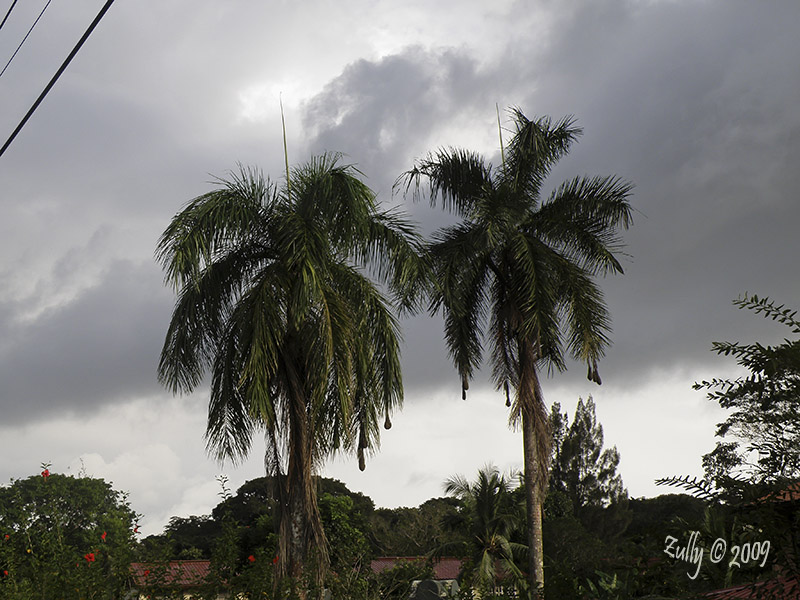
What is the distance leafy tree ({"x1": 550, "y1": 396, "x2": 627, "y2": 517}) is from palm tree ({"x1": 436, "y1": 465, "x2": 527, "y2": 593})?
1471 centimetres

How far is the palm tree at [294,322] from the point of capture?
11.0 meters

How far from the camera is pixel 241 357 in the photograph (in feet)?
37.3

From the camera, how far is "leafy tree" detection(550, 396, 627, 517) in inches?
1877

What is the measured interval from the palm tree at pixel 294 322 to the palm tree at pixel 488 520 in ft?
65.2

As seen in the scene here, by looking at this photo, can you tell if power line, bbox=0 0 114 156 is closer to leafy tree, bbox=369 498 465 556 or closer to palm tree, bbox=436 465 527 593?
palm tree, bbox=436 465 527 593

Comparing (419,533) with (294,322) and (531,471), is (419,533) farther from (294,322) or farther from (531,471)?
(294,322)

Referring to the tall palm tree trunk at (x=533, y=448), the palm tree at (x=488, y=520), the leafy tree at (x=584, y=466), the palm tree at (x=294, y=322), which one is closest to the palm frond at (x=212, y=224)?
the palm tree at (x=294, y=322)

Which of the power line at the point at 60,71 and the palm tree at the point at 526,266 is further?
the palm tree at the point at 526,266

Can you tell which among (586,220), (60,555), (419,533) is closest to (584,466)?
(419,533)

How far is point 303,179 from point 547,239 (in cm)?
855

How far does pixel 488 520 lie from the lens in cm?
3184

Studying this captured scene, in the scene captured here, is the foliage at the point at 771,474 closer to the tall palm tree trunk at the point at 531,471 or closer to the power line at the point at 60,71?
the power line at the point at 60,71

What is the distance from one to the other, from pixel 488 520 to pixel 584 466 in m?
18.5

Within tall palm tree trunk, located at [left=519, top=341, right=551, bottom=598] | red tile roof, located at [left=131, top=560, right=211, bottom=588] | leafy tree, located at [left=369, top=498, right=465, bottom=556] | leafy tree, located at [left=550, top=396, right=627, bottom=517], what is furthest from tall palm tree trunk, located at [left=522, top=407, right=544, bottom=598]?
leafy tree, located at [left=550, top=396, right=627, bottom=517]
